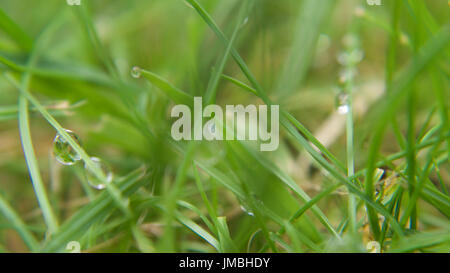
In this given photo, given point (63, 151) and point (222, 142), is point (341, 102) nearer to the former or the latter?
point (222, 142)

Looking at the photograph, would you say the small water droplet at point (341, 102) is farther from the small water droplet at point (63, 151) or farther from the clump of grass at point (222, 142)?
the small water droplet at point (63, 151)

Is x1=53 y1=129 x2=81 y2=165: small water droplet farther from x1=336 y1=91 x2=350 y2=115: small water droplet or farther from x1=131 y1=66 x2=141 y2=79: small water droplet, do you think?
x1=336 y1=91 x2=350 y2=115: small water droplet

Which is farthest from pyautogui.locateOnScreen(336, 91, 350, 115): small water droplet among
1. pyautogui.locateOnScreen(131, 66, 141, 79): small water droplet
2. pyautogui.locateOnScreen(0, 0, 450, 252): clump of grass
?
pyautogui.locateOnScreen(131, 66, 141, 79): small water droplet

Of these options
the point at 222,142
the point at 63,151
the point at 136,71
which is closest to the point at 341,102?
the point at 222,142

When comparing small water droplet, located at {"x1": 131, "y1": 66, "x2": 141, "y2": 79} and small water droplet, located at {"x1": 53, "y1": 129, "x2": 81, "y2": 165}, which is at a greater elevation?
small water droplet, located at {"x1": 131, "y1": 66, "x2": 141, "y2": 79}

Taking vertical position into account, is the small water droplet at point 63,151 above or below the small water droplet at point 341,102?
below

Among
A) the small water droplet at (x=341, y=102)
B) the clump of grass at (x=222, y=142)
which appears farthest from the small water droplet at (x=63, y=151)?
the small water droplet at (x=341, y=102)
